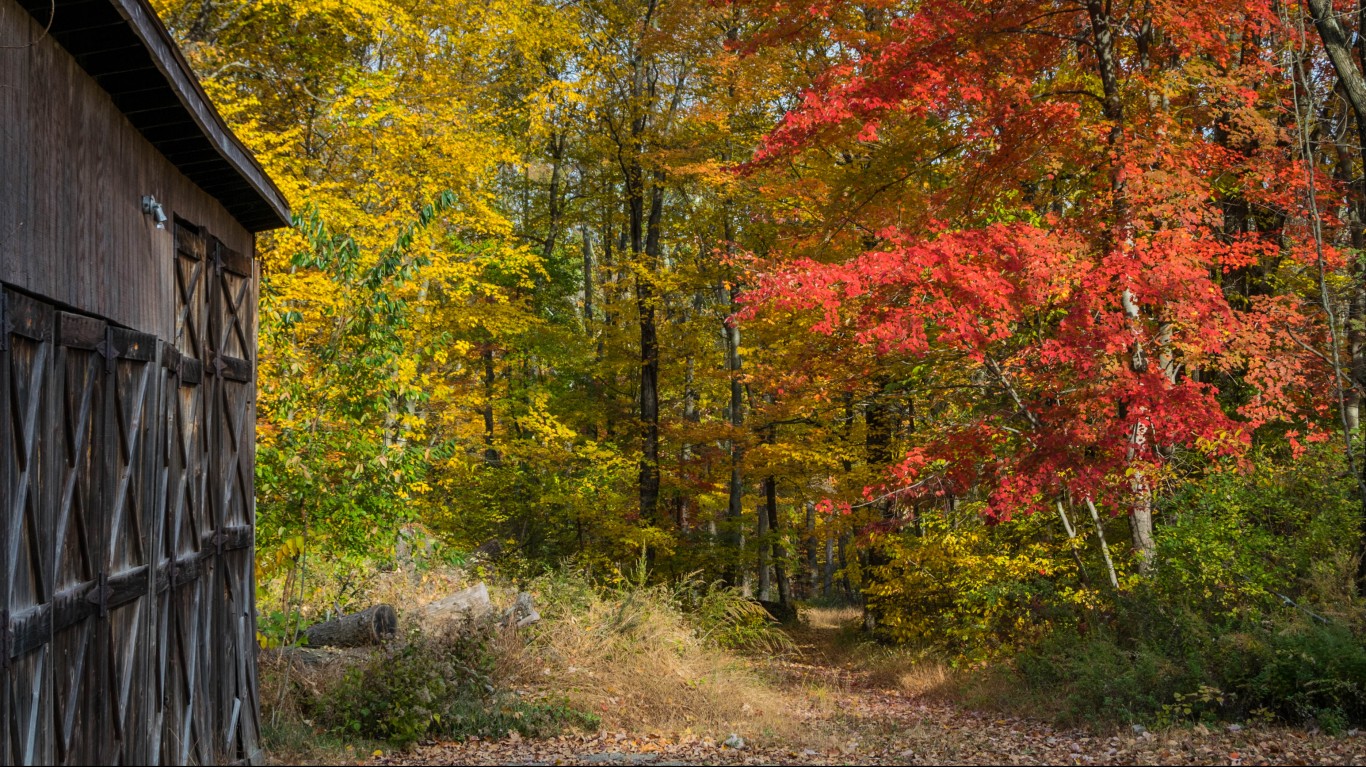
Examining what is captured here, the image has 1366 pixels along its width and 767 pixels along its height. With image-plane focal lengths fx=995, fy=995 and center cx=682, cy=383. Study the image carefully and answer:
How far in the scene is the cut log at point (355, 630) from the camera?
10852mm

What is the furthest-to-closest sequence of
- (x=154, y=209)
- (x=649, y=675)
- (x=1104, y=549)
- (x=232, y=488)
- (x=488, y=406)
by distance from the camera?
(x=488, y=406) < (x=1104, y=549) < (x=649, y=675) < (x=232, y=488) < (x=154, y=209)

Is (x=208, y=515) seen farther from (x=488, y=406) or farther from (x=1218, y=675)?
(x=488, y=406)

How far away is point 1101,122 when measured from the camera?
405 inches

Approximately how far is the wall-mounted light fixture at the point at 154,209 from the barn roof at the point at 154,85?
0.41 meters

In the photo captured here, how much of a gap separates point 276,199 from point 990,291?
6.27 metres

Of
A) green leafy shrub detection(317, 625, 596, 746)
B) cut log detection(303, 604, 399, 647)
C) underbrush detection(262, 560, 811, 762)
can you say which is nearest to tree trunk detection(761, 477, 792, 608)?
underbrush detection(262, 560, 811, 762)

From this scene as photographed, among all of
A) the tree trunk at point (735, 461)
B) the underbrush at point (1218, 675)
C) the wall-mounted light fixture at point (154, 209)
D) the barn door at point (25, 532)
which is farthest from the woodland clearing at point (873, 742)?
the tree trunk at point (735, 461)

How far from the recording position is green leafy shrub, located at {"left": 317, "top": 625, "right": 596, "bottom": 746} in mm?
8391

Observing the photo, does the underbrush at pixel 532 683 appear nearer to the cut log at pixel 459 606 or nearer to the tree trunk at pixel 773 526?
the cut log at pixel 459 606

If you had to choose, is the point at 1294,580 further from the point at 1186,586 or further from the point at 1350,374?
the point at 1350,374

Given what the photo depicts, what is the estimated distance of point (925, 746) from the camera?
866 cm

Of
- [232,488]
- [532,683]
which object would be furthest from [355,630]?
[232,488]

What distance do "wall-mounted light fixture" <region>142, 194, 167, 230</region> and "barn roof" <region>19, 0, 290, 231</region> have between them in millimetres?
409

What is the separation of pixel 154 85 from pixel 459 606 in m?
8.72
